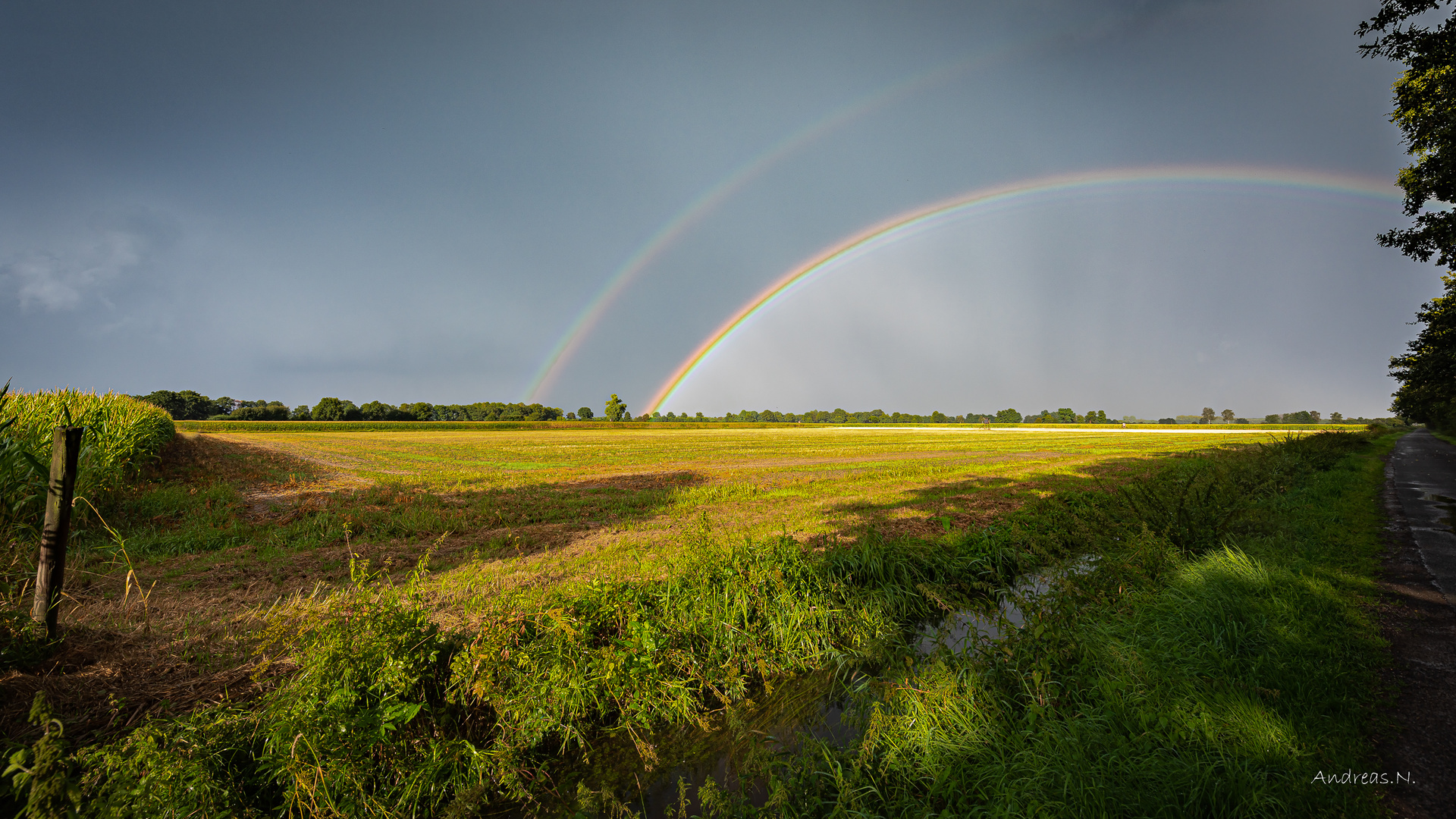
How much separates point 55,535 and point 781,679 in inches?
261

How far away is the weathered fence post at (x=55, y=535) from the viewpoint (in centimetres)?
381

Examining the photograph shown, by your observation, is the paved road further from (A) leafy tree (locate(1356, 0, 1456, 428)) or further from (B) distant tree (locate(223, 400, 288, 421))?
(B) distant tree (locate(223, 400, 288, 421))

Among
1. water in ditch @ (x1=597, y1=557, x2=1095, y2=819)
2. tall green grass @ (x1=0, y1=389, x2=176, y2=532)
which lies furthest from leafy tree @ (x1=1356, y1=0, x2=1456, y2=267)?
tall green grass @ (x1=0, y1=389, x2=176, y2=532)

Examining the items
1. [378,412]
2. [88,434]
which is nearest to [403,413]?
[378,412]

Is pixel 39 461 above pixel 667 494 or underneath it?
above

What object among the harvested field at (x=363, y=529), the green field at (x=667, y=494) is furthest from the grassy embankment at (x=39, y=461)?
the green field at (x=667, y=494)

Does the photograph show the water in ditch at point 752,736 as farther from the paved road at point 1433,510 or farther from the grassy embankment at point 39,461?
the paved road at point 1433,510

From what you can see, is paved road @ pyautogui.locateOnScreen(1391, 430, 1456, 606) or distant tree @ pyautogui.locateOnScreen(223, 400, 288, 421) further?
distant tree @ pyautogui.locateOnScreen(223, 400, 288, 421)

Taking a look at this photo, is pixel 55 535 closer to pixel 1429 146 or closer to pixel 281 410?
pixel 1429 146

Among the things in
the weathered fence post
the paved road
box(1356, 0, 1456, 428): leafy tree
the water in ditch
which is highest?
box(1356, 0, 1456, 428): leafy tree

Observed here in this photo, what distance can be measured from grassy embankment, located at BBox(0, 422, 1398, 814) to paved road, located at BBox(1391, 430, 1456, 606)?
1.06m

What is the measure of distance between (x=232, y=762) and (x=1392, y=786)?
7911mm

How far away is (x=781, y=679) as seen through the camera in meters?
6.19

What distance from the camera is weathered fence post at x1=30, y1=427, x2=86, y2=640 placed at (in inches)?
150
